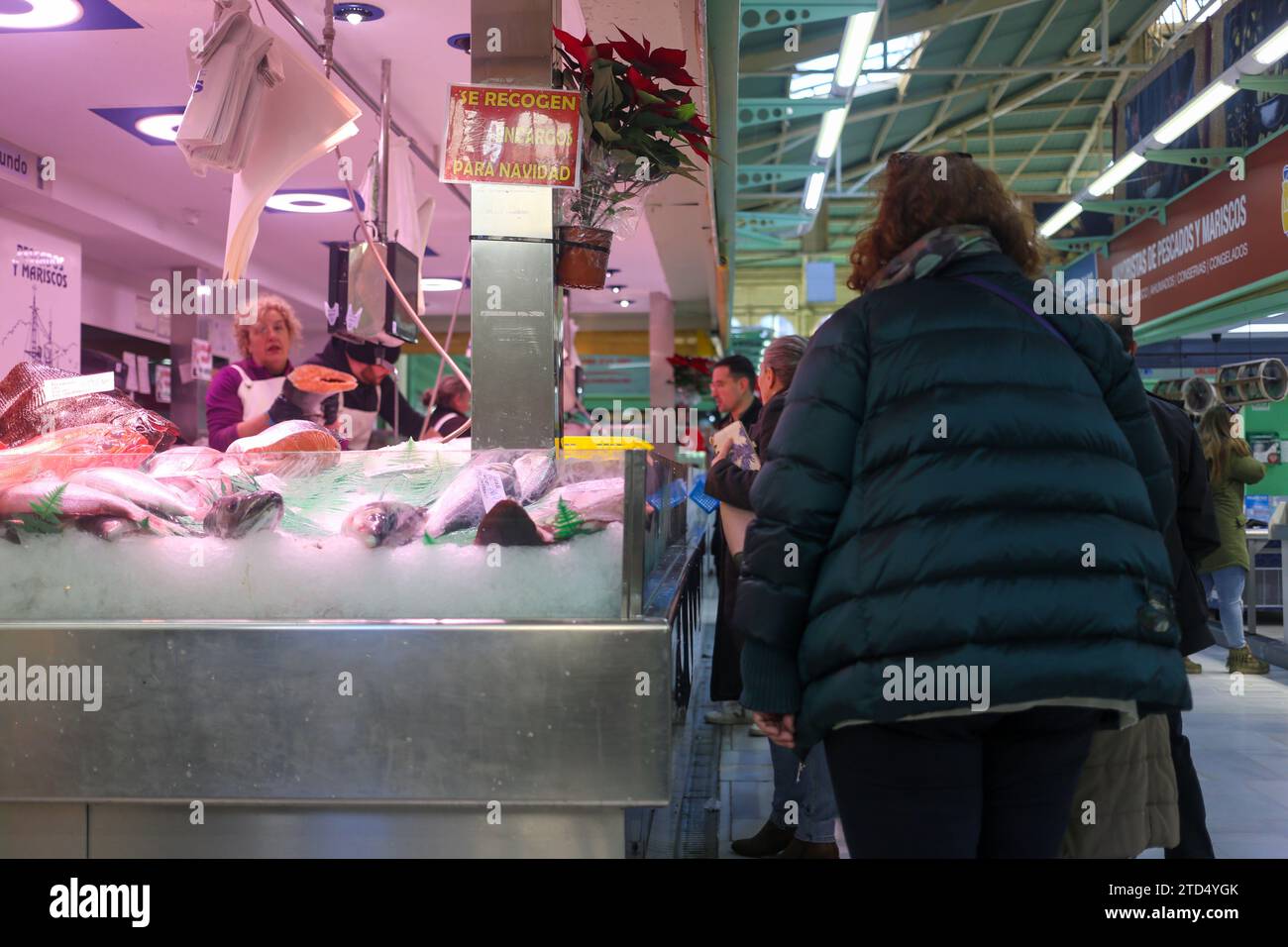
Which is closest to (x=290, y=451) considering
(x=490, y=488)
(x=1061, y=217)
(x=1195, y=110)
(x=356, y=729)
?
(x=490, y=488)

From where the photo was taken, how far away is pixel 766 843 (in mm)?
3270

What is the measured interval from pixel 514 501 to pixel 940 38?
11.1m

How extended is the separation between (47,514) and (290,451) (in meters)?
0.47

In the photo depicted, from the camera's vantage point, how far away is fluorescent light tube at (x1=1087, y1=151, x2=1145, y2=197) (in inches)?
332

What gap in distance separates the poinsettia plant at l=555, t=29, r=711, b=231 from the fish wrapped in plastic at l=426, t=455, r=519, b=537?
0.84 metres

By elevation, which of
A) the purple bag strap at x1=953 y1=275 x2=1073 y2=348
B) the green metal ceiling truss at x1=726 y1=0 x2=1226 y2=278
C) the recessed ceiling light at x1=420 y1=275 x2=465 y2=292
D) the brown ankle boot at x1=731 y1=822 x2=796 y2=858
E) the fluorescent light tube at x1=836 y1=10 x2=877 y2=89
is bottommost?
the brown ankle boot at x1=731 y1=822 x2=796 y2=858

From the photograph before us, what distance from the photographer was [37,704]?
1.97 m

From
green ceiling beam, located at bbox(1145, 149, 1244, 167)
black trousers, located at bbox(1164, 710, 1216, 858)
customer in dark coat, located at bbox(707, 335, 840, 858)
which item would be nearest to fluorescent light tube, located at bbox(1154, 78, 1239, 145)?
green ceiling beam, located at bbox(1145, 149, 1244, 167)

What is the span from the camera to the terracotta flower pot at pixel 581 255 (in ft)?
8.38

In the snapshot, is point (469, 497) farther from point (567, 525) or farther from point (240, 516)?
point (240, 516)

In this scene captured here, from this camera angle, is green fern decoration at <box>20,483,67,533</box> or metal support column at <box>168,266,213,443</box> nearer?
green fern decoration at <box>20,483,67,533</box>

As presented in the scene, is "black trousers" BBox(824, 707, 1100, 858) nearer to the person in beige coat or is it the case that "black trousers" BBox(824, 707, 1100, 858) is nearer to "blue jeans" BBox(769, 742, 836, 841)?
the person in beige coat
